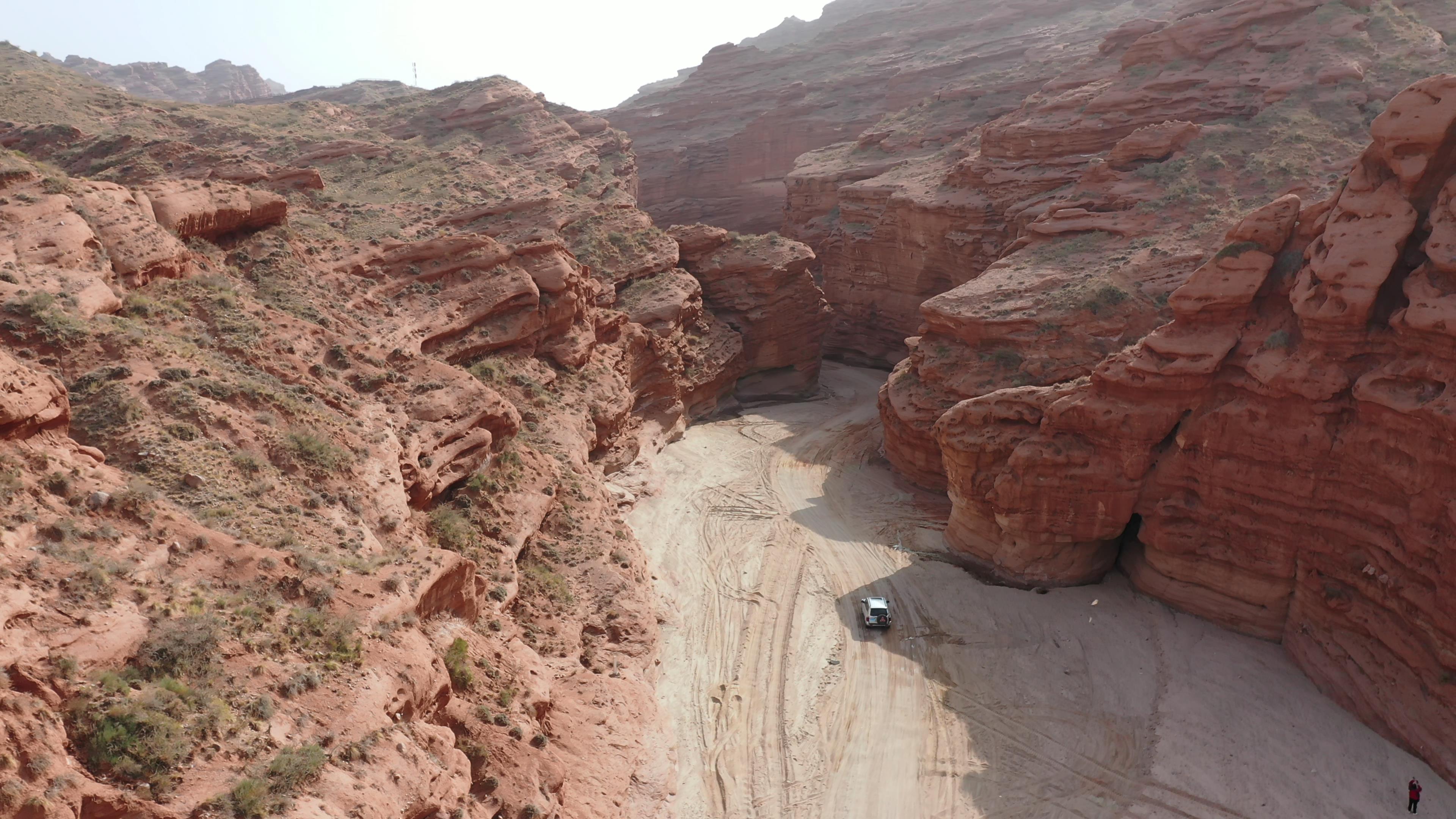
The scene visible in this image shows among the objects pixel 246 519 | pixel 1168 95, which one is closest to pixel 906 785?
pixel 246 519

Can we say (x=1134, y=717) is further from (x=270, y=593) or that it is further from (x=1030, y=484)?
(x=270, y=593)

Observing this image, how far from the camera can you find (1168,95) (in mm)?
39188

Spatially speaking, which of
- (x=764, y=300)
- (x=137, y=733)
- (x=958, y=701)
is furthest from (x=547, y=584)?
(x=764, y=300)

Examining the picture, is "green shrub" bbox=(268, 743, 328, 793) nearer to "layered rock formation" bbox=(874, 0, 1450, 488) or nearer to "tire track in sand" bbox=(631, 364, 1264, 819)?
"tire track in sand" bbox=(631, 364, 1264, 819)

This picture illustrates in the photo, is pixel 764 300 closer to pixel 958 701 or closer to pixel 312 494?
pixel 958 701

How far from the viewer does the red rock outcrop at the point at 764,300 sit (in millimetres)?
41219

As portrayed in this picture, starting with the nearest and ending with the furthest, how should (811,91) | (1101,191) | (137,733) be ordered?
(137,733) → (1101,191) → (811,91)

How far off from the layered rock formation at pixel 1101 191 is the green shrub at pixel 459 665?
19.4 meters

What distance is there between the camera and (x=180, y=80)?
12094 centimetres

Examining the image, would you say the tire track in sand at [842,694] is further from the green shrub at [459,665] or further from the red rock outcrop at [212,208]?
the red rock outcrop at [212,208]

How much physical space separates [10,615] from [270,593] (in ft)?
10.6

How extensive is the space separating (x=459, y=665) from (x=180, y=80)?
13582 centimetres

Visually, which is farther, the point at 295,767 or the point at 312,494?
the point at 312,494

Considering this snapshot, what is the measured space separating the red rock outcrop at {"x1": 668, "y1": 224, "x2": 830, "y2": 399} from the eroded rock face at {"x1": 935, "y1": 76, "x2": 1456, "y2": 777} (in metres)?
18.2
